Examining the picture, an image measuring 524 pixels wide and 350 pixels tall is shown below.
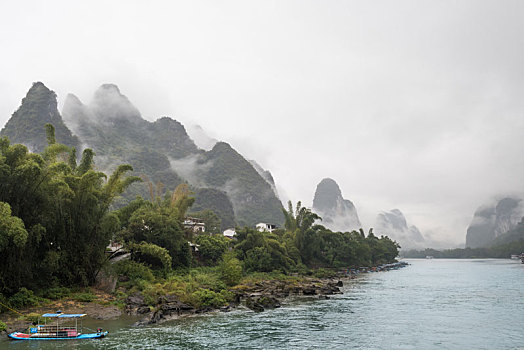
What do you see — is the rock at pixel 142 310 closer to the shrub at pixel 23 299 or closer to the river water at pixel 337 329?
the river water at pixel 337 329

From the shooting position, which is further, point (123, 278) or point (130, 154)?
point (130, 154)

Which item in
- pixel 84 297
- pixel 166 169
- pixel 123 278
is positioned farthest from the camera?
pixel 166 169

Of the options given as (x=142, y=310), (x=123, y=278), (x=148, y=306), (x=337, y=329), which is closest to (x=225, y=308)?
(x=148, y=306)

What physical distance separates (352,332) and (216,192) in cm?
12952

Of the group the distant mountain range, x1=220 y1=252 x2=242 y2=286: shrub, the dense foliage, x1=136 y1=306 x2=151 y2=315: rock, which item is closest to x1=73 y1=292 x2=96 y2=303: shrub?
the dense foliage

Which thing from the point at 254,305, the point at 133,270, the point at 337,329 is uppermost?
the point at 133,270

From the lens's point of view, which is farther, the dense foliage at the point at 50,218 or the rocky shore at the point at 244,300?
the rocky shore at the point at 244,300

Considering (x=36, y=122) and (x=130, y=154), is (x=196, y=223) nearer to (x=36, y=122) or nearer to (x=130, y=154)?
(x=36, y=122)

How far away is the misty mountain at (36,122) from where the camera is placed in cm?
13088

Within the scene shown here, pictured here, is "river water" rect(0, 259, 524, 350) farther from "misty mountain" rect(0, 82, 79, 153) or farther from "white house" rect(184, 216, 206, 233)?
"misty mountain" rect(0, 82, 79, 153)

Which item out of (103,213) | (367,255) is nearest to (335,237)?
(367,255)

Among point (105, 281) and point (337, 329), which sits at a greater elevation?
point (105, 281)

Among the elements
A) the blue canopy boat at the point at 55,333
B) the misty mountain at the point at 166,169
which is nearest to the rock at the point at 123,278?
the blue canopy boat at the point at 55,333

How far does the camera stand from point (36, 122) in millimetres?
136000
